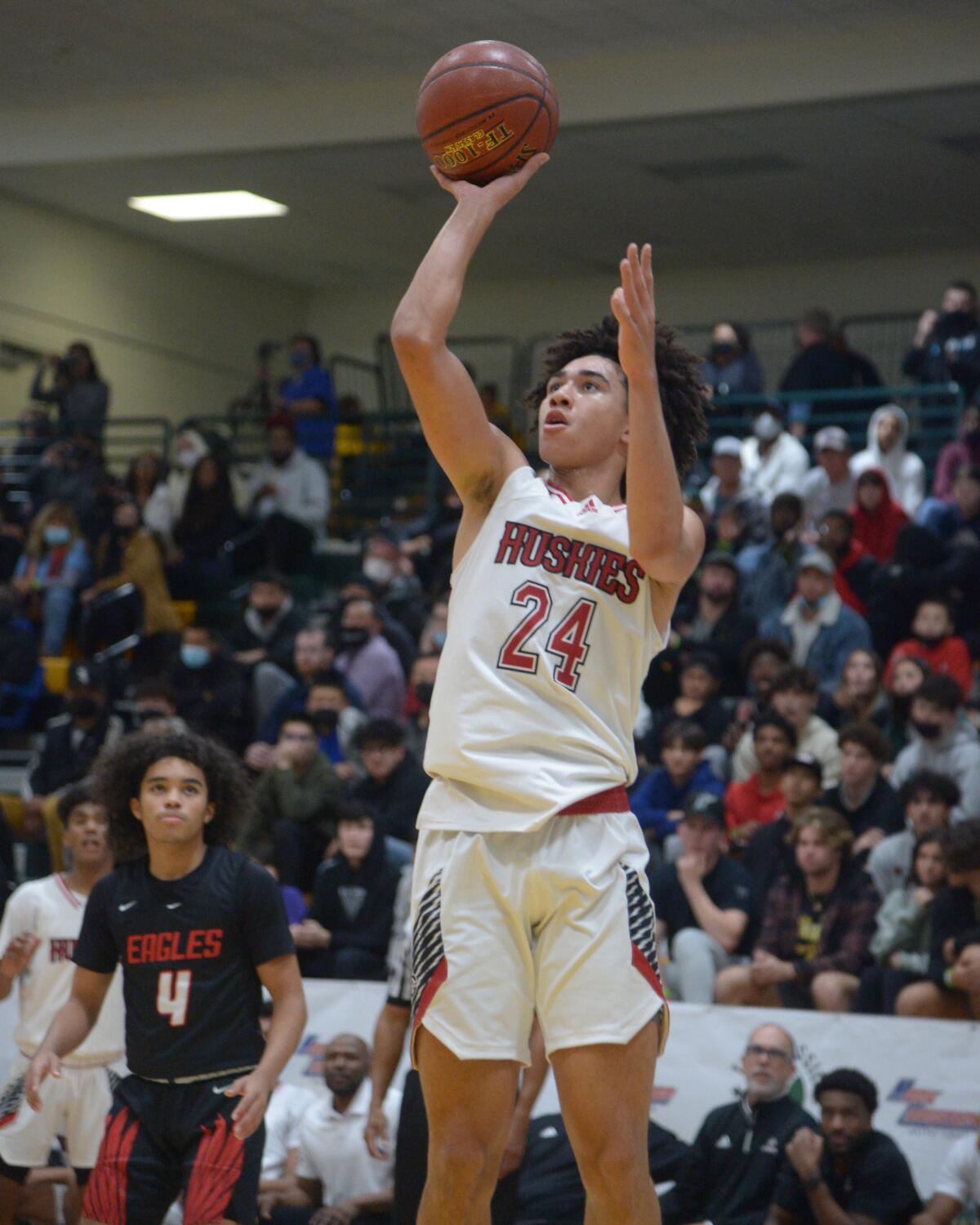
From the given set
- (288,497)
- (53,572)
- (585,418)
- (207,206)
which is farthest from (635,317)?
(207,206)

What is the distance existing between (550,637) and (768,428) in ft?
30.6

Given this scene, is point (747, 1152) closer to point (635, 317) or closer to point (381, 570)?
point (635, 317)

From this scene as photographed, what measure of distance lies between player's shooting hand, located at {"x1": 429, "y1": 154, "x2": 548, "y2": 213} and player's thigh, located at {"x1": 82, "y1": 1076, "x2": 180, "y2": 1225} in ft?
8.26

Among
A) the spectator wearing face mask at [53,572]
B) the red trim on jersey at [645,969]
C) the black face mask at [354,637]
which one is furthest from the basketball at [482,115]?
the spectator wearing face mask at [53,572]

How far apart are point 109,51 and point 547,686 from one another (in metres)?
10.5

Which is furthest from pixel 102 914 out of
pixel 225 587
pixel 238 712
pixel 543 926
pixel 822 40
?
pixel 225 587

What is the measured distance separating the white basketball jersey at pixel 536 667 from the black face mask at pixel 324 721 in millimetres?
6863

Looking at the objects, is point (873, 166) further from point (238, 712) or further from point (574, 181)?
point (238, 712)

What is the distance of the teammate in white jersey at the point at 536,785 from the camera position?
357cm

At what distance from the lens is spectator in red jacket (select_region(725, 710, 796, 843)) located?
914 centimetres

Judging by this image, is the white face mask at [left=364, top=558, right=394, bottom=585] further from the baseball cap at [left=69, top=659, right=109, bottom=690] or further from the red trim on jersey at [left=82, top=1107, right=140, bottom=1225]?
the red trim on jersey at [left=82, top=1107, right=140, bottom=1225]

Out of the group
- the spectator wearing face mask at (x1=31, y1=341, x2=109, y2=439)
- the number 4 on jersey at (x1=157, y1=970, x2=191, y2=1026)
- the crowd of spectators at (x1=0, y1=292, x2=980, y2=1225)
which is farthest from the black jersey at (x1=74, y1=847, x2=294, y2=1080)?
the spectator wearing face mask at (x1=31, y1=341, x2=109, y2=439)

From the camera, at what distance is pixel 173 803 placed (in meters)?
5.12

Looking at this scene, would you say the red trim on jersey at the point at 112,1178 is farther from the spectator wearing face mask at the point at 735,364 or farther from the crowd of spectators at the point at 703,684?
the spectator wearing face mask at the point at 735,364
